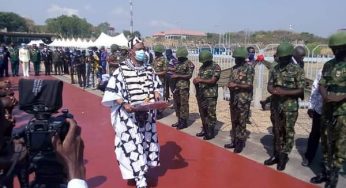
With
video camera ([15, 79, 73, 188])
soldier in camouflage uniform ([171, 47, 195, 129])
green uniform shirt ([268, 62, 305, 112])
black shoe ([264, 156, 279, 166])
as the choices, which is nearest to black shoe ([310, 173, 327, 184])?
black shoe ([264, 156, 279, 166])

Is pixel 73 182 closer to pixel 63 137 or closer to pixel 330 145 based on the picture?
pixel 63 137

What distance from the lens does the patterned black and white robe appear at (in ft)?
14.7

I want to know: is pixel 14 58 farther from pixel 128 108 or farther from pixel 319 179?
pixel 319 179

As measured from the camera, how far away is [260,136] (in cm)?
733

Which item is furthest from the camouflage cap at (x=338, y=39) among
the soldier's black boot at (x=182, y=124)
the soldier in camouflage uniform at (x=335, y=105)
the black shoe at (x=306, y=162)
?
the soldier's black boot at (x=182, y=124)

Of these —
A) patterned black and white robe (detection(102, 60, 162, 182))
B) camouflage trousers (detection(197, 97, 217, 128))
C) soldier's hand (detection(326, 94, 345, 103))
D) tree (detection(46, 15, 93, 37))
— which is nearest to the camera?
soldier's hand (detection(326, 94, 345, 103))

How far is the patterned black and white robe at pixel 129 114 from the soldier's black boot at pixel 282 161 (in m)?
2.04

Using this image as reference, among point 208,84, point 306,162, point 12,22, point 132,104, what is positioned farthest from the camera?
point 12,22

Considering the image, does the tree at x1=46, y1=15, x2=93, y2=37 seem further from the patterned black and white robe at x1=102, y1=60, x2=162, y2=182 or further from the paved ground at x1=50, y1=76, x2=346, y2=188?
the patterned black and white robe at x1=102, y1=60, x2=162, y2=182

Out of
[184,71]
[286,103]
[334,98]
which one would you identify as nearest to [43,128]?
[334,98]

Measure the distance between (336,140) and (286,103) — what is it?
2.97 ft

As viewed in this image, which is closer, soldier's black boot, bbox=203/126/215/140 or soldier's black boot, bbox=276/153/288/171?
soldier's black boot, bbox=276/153/288/171

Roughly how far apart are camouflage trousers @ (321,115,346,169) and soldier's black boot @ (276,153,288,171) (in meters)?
0.78

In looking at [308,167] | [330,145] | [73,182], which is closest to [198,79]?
[308,167]
